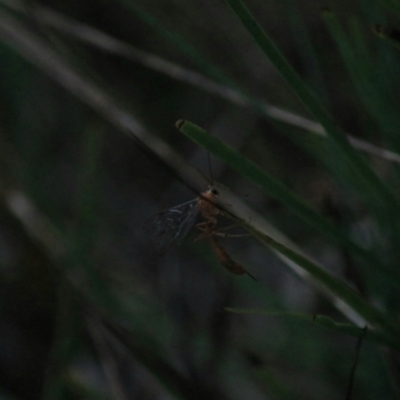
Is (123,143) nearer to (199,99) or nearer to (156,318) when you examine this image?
(199,99)

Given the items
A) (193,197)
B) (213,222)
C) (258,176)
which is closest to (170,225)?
(213,222)

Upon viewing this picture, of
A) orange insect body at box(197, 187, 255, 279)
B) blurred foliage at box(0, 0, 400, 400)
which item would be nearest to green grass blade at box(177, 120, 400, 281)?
blurred foliage at box(0, 0, 400, 400)

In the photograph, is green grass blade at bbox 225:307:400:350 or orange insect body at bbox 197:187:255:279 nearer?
green grass blade at bbox 225:307:400:350

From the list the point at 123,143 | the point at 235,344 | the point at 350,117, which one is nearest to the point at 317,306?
the point at 235,344

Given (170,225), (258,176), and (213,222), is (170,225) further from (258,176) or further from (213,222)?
(258,176)

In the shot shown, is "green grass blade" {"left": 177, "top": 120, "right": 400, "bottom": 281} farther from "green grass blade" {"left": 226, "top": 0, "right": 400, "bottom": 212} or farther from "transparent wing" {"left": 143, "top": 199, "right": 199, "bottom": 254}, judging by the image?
"transparent wing" {"left": 143, "top": 199, "right": 199, "bottom": 254}

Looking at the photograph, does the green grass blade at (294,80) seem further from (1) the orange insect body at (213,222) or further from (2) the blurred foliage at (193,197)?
(1) the orange insect body at (213,222)

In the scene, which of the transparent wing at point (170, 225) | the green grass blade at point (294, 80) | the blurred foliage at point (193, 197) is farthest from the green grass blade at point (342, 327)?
the transparent wing at point (170, 225)
